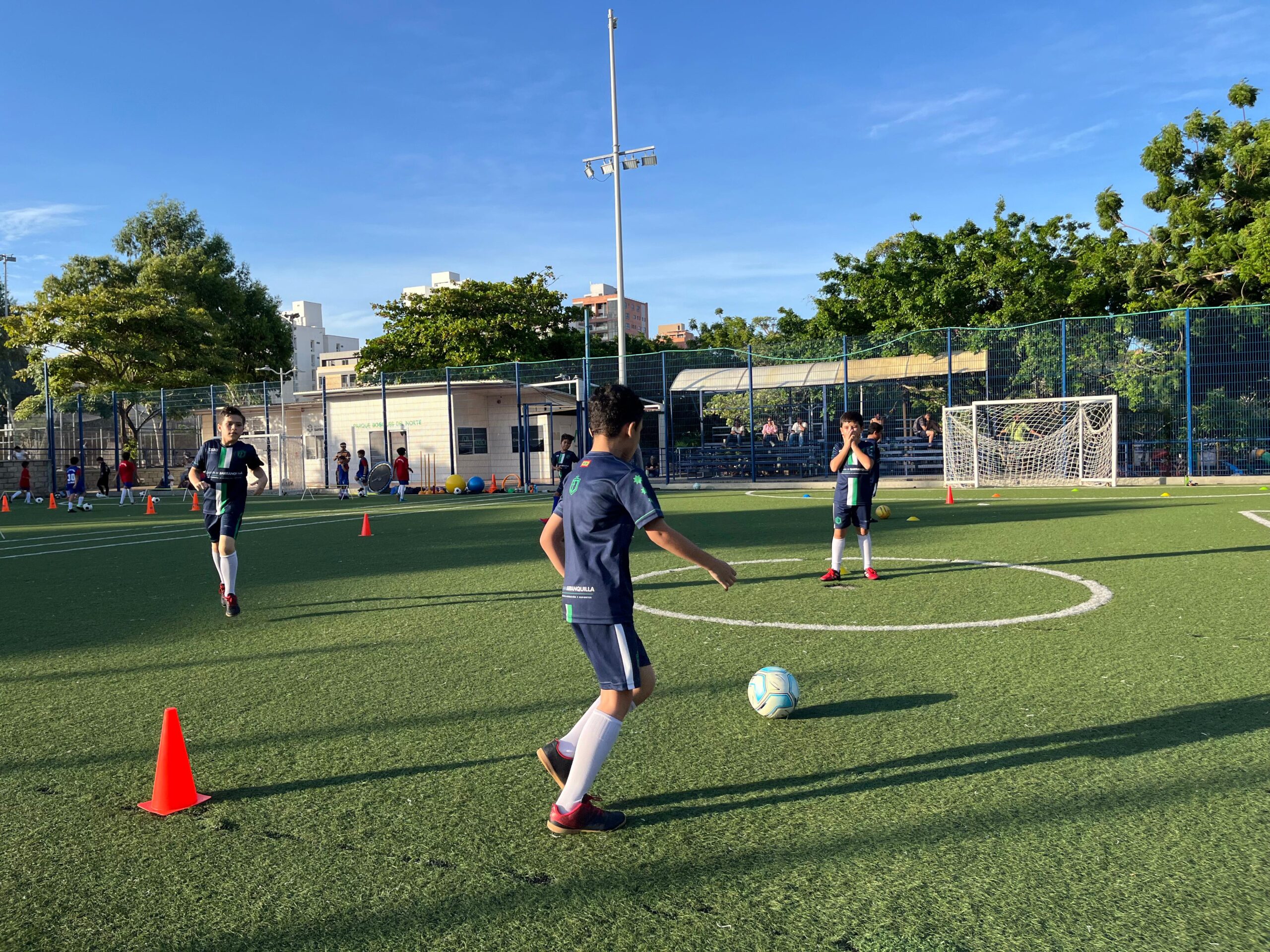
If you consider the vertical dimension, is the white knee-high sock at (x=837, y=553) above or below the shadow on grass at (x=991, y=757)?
above

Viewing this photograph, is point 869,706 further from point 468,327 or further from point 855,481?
point 468,327

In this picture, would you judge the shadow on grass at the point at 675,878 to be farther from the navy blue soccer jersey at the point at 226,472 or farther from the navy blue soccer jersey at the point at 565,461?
the navy blue soccer jersey at the point at 565,461

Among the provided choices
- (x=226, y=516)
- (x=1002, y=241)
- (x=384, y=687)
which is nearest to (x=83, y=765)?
(x=384, y=687)

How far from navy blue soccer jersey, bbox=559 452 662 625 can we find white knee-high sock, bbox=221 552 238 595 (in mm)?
5602

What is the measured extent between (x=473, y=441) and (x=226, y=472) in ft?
80.4

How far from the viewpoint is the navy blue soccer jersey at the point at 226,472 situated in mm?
8406

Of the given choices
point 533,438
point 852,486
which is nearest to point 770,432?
point 533,438

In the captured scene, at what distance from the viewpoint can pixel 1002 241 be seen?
1324 inches

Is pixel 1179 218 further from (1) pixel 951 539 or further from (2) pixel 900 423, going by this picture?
(1) pixel 951 539

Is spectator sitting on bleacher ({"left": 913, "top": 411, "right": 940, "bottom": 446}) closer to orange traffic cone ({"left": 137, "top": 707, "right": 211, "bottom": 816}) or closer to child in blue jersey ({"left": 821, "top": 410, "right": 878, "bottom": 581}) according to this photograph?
child in blue jersey ({"left": 821, "top": 410, "right": 878, "bottom": 581})

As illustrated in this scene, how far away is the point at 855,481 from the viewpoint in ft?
28.8

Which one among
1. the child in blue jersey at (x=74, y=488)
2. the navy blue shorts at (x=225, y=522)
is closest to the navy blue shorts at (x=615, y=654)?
the navy blue shorts at (x=225, y=522)

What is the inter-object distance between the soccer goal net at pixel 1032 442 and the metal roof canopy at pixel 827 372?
3.95 ft

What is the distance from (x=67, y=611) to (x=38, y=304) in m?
38.8
